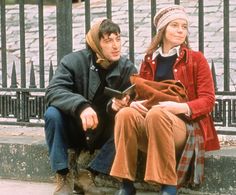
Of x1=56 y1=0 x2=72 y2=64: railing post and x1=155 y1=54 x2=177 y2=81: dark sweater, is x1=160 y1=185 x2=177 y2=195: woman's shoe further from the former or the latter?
x1=56 y1=0 x2=72 y2=64: railing post

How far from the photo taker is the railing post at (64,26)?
5.97 metres

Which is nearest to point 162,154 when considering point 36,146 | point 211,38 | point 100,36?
point 100,36

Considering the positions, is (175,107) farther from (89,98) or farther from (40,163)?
(40,163)

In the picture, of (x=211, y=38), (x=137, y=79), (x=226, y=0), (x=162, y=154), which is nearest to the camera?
(x=162, y=154)

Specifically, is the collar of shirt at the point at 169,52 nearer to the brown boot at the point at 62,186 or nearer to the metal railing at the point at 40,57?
the metal railing at the point at 40,57

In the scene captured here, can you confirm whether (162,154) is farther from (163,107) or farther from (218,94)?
(218,94)

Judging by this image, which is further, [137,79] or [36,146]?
[36,146]

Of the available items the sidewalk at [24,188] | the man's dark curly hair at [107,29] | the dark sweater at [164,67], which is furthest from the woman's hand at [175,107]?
the sidewalk at [24,188]

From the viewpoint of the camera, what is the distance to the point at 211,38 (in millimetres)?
10156

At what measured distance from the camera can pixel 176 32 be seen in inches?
195

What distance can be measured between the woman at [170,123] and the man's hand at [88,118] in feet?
0.61

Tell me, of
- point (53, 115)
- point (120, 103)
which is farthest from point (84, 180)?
point (120, 103)

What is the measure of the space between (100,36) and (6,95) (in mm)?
1475

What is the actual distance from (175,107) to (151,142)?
0.96ft
